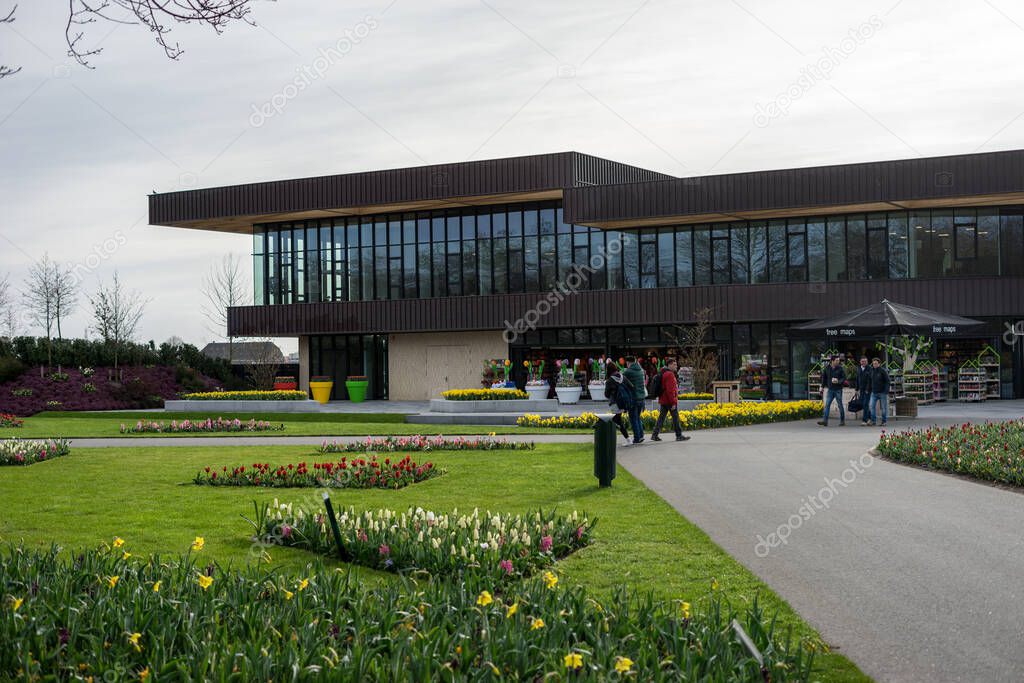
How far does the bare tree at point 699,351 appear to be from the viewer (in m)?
39.1

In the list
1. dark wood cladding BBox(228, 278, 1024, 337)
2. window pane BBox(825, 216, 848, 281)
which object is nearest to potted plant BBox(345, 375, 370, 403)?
dark wood cladding BBox(228, 278, 1024, 337)

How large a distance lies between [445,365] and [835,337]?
73.6ft

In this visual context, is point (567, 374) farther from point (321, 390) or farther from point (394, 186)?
point (321, 390)

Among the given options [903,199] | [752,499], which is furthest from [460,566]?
[903,199]

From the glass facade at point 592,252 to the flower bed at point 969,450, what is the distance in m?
20.3

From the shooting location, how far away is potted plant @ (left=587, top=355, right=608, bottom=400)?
140ft

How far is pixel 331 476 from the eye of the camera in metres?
14.7

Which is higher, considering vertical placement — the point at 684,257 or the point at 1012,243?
the point at 684,257

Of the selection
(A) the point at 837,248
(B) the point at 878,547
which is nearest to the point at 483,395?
(A) the point at 837,248

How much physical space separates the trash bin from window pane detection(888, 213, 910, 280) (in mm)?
28357

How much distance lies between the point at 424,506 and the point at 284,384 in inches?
1469

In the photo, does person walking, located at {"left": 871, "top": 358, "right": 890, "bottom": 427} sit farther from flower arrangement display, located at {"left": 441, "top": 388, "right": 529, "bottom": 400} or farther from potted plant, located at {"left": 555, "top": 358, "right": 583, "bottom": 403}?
potted plant, located at {"left": 555, "top": 358, "right": 583, "bottom": 403}

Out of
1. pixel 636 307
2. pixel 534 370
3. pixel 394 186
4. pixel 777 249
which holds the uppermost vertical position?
pixel 394 186

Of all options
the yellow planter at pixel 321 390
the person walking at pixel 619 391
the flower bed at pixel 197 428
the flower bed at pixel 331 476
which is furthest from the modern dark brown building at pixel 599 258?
the flower bed at pixel 331 476
